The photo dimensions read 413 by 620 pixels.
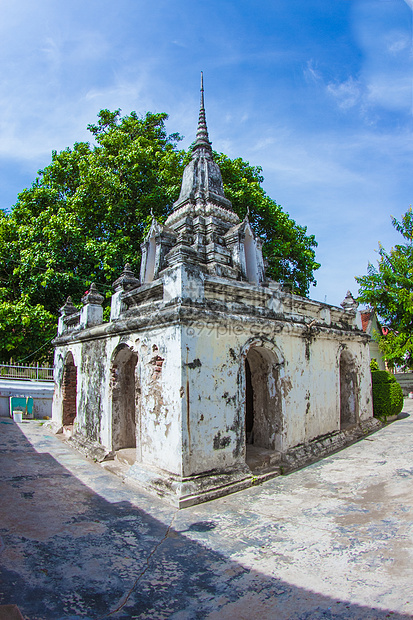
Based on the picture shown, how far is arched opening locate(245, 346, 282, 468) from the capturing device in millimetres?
7500

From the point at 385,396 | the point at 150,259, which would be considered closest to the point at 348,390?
the point at 385,396

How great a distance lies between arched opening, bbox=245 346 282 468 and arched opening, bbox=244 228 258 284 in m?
2.63

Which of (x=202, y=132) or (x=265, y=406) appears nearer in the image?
(x=265, y=406)

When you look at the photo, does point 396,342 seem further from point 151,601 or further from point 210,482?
point 151,601

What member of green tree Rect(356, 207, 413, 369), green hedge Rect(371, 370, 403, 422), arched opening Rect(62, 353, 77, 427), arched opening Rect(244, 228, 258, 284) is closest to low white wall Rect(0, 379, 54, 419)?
arched opening Rect(62, 353, 77, 427)

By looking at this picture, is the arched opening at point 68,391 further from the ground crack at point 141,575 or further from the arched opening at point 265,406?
the ground crack at point 141,575

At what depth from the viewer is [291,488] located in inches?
256

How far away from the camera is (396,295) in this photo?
65.7 ft

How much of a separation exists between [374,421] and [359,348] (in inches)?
88.2

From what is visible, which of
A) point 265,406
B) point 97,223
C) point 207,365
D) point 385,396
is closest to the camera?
point 207,365

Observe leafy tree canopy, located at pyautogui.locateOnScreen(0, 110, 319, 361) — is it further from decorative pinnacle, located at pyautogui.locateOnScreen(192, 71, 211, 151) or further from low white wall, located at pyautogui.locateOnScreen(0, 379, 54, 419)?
decorative pinnacle, located at pyautogui.locateOnScreen(192, 71, 211, 151)

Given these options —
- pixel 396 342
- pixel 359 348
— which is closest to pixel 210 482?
pixel 359 348

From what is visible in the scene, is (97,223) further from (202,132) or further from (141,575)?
(141,575)

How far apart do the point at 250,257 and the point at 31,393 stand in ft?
32.8
